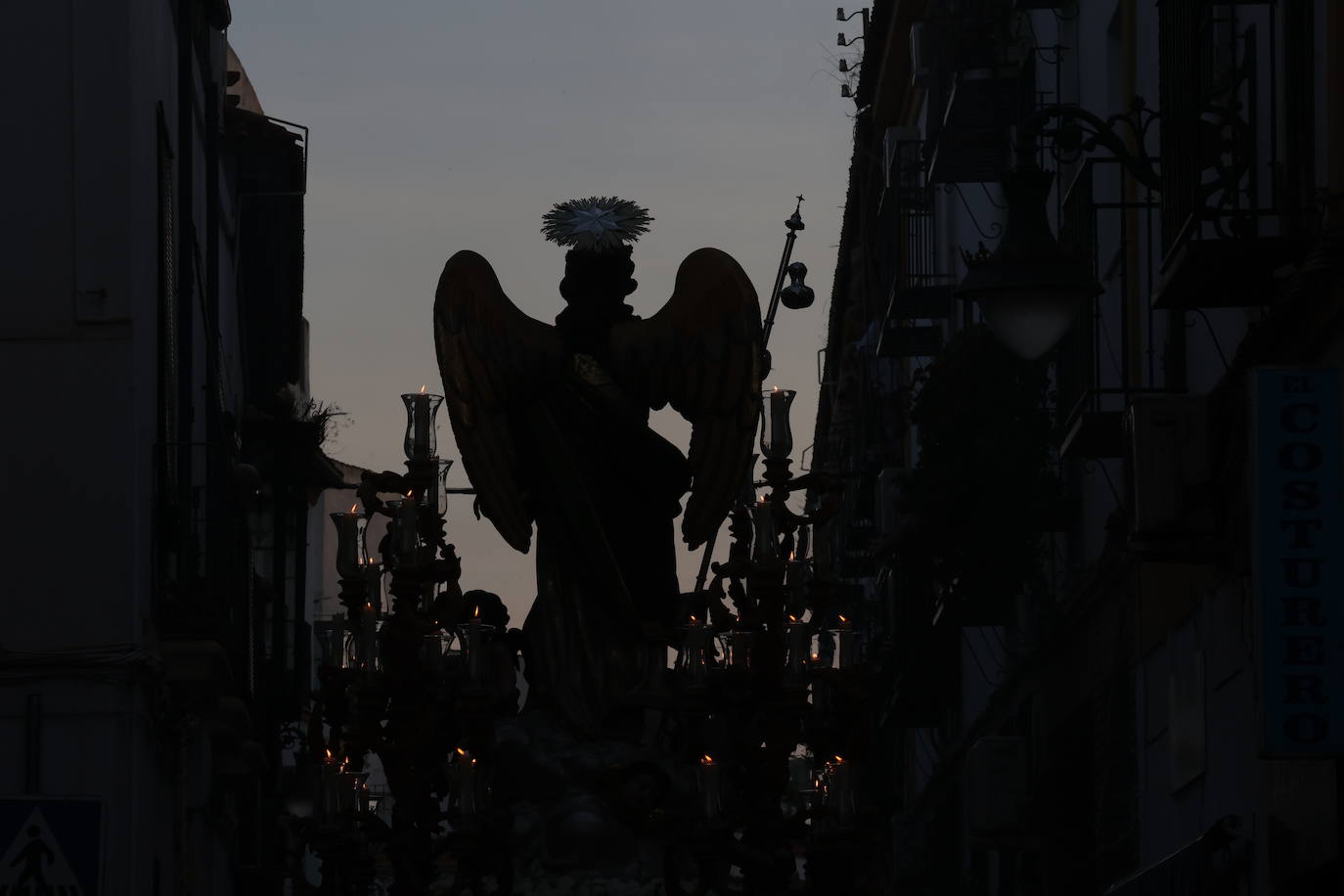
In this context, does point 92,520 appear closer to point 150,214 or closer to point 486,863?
point 150,214

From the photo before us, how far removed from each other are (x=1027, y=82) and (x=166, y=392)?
6621mm

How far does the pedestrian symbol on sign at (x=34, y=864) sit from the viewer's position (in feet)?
34.0

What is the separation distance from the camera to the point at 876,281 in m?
31.7

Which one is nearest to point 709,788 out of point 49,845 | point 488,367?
point 488,367

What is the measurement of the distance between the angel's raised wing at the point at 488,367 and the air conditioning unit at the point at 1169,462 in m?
2.55

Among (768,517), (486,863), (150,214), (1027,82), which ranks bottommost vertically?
(486,863)

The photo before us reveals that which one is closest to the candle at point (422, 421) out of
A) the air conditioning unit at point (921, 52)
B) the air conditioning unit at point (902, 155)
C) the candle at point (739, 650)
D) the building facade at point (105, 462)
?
the candle at point (739, 650)

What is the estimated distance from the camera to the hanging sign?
11484 millimetres

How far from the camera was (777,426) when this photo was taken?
12.6m

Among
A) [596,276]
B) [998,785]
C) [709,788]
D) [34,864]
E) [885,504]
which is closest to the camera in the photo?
[34,864]

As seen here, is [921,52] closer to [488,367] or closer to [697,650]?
[488,367]

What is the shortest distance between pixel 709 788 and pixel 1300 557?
7.56ft

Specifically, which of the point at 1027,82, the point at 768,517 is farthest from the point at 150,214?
the point at 768,517

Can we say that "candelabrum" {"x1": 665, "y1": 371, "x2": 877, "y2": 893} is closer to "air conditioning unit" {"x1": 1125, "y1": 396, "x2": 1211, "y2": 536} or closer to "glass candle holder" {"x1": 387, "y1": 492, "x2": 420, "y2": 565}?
"glass candle holder" {"x1": 387, "y1": 492, "x2": 420, "y2": 565}
